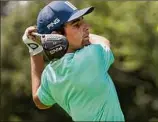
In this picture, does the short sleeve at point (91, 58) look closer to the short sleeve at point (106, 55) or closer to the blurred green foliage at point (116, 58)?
the short sleeve at point (106, 55)

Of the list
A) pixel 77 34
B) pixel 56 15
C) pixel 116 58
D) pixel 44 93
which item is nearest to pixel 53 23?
pixel 56 15

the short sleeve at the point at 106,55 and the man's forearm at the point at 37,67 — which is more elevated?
the short sleeve at the point at 106,55

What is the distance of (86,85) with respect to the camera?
366 cm

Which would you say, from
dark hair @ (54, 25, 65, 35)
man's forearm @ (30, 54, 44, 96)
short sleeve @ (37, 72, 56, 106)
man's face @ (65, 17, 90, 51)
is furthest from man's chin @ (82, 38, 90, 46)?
man's forearm @ (30, 54, 44, 96)

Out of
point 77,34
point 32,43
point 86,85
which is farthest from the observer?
point 32,43

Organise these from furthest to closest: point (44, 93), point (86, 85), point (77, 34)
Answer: point (44, 93) < point (77, 34) < point (86, 85)

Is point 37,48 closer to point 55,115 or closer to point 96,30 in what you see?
point 96,30

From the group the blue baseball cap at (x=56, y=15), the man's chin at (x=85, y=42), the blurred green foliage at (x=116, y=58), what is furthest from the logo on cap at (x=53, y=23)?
the blurred green foliage at (x=116, y=58)

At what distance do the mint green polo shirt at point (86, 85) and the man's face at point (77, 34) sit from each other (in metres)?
0.05

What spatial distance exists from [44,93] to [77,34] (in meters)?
0.40

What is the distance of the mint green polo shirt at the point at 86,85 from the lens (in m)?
3.63

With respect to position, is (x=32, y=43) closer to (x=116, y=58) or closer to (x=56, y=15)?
(x=56, y=15)

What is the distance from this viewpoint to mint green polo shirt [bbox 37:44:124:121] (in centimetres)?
363

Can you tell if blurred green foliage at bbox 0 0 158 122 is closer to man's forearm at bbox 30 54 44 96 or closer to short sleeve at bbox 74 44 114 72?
man's forearm at bbox 30 54 44 96
